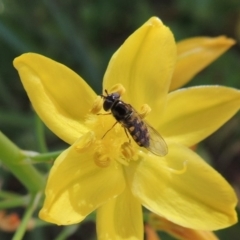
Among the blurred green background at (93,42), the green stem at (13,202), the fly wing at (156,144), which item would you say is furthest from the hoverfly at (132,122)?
the blurred green background at (93,42)

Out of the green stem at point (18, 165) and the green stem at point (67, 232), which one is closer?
the green stem at point (18, 165)

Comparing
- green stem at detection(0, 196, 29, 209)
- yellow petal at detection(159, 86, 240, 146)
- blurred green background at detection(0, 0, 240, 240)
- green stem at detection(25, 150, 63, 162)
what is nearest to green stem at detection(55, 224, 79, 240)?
green stem at detection(0, 196, 29, 209)

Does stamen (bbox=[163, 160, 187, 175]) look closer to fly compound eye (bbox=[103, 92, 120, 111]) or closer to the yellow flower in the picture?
the yellow flower

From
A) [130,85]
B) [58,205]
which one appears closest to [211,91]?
[130,85]

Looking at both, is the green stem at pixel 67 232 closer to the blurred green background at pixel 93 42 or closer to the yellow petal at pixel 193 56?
the yellow petal at pixel 193 56

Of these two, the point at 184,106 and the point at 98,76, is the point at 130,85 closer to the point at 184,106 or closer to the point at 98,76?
the point at 184,106
